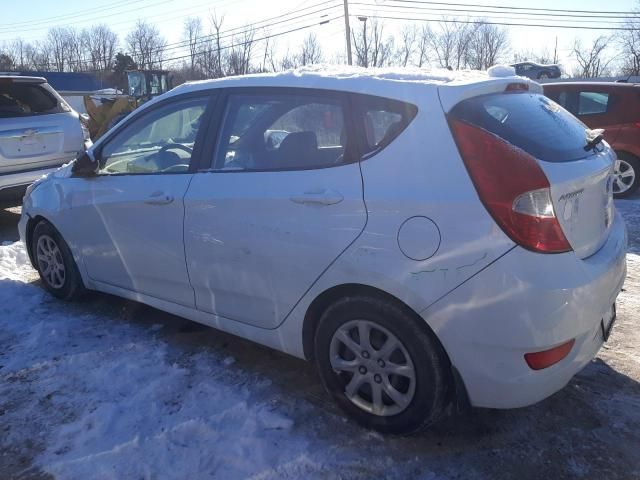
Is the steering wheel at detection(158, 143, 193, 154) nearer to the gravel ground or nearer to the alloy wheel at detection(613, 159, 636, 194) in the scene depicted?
the gravel ground

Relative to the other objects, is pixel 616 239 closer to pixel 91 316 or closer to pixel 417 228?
pixel 417 228

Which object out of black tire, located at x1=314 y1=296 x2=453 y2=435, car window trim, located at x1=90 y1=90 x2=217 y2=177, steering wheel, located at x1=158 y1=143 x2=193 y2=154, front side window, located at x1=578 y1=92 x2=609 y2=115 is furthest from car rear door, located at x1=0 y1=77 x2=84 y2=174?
front side window, located at x1=578 y1=92 x2=609 y2=115

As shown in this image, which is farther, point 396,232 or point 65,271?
point 65,271

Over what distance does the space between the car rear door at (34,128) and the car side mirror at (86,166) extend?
9.88ft

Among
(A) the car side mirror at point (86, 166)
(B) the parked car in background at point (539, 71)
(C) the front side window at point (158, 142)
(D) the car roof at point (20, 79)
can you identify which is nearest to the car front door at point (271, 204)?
(C) the front side window at point (158, 142)

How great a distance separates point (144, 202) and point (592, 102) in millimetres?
7332

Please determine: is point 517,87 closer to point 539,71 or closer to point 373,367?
point 373,367

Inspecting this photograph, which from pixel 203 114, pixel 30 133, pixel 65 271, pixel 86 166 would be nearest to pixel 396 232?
pixel 203 114

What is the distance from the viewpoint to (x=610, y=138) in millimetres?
8133

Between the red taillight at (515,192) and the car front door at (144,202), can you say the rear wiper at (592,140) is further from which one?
the car front door at (144,202)

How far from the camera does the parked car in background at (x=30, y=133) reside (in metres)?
6.43

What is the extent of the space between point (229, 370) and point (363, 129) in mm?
1667

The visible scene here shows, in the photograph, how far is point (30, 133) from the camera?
656 cm

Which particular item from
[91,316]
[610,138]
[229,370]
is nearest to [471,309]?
[229,370]
